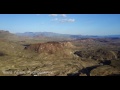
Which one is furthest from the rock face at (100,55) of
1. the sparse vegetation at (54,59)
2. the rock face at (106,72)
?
the rock face at (106,72)

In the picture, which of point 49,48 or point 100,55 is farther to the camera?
point 49,48

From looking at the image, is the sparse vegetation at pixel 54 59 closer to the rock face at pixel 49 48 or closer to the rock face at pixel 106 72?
the rock face at pixel 49 48

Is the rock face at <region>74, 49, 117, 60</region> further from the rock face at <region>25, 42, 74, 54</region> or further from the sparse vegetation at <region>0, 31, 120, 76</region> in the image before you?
the rock face at <region>25, 42, 74, 54</region>

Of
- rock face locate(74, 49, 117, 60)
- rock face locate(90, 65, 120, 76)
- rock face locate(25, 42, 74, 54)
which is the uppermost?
rock face locate(25, 42, 74, 54)

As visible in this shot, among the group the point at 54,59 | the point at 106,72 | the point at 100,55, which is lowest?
the point at 106,72

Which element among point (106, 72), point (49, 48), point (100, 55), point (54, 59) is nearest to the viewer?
point (106, 72)

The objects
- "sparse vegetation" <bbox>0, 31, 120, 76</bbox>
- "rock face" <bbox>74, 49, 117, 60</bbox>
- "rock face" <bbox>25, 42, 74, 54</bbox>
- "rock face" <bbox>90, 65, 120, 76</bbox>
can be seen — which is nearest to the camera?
"rock face" <bbox>90, 65, 120, 76</bbox>

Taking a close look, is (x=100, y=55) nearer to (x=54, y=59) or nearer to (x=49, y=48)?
(x=54, y=59)

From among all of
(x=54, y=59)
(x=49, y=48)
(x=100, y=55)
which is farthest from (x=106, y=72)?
(x=49, y=48)

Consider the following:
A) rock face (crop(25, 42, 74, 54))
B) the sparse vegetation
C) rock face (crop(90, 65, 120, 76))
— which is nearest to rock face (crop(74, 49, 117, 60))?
the sparse vegetation

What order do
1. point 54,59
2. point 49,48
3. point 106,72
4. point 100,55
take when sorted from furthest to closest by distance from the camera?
point 49,48
point 54,59
point 100,55
point 106,72

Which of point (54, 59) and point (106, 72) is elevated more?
point (54, 59)

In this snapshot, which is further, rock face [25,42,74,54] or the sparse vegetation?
rock face [25,42,74,54]
